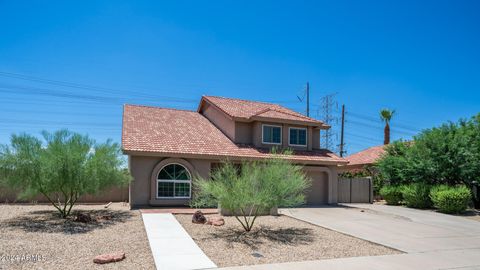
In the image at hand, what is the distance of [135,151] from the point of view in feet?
57.9

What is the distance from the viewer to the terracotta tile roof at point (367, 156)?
32694 mm

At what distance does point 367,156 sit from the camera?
34.6 m

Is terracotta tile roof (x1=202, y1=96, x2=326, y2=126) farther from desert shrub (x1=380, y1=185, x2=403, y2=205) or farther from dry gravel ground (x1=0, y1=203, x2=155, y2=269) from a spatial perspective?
dry gravel ground (x1=0, y1=203, x2=155, y2=269)

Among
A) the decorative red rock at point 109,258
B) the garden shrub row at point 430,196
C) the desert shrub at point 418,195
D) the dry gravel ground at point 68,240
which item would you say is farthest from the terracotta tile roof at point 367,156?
the decorative red rock at point 109,258

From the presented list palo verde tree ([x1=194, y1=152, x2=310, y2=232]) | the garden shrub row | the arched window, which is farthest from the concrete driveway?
the arched window

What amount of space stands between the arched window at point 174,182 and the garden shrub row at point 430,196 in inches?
526

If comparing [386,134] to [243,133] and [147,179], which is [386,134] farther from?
[147,179]

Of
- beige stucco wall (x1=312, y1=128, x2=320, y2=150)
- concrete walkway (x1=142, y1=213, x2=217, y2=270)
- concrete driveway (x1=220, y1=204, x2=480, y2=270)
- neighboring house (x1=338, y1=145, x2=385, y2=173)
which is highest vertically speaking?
beige stucco wall (x1=312, y1=128, x2=320, y2=150)

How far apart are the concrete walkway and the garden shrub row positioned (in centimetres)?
1493

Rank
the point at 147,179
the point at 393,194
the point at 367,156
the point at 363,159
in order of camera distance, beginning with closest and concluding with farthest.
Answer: the point at 147,179 < the point at 393,194 < the point at 363,159 < the point at 367,156

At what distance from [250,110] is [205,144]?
519 centimetres

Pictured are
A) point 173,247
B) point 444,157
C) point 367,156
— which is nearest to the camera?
point 173,247

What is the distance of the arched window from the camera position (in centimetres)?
1897

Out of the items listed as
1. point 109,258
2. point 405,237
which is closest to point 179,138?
point 405,237
